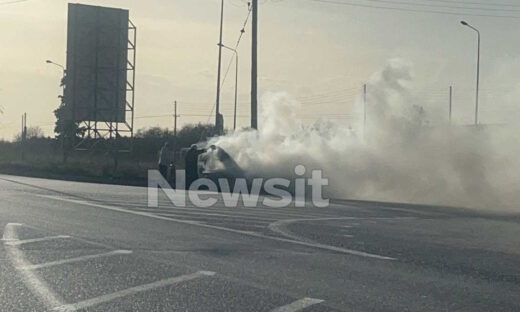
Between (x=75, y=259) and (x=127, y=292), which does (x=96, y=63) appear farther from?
(x=127, y=292)

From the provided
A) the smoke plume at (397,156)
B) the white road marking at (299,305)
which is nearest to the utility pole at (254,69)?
the smoke plume at (397,156)

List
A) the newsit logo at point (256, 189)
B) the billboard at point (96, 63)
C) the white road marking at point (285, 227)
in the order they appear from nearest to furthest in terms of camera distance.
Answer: the white road marking at point (285, 227) → the newsit logo at point (256, 189) → the billboard at point (96, 63)

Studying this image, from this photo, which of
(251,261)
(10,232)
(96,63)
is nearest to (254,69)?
(96,63)

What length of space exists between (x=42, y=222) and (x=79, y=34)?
2907cm

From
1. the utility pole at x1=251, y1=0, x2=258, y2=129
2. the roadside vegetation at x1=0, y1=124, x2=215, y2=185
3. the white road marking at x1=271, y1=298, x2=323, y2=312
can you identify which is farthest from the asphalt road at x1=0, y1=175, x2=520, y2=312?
the roadside vegetation at x1=0, y1=124, x2=215, y2=185

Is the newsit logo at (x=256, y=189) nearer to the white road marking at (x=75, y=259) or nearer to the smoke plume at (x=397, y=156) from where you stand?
the smoke plume at (x=397, y=156)

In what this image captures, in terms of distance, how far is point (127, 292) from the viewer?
25.7 feet

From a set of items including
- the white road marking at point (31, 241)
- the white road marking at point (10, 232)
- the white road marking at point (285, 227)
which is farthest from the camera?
the white road marking at point (285, 227)

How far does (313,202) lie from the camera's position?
70.1 feet

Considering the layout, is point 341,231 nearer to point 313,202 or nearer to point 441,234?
point 441,234

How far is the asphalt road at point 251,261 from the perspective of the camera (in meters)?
7.55

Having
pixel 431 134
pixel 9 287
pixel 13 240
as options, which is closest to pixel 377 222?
pixel 13 240

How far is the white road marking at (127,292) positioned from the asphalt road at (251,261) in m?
0.01

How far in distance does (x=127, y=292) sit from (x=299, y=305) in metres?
1.88
